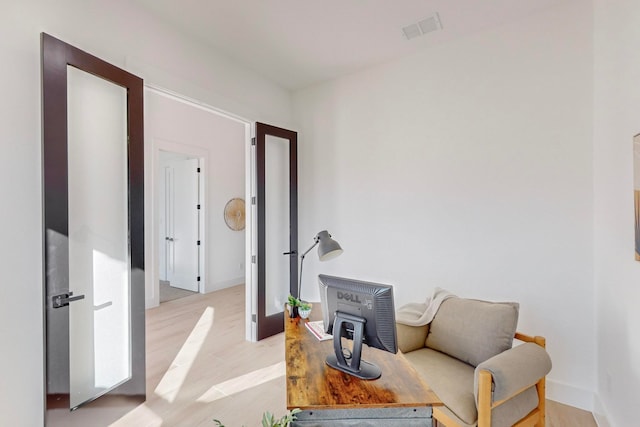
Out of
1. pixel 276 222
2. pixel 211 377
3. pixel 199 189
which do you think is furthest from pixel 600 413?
pixel 199 189

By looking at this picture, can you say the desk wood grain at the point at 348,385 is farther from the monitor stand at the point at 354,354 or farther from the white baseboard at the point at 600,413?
the white baseboard at the point at 600,413

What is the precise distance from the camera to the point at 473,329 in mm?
1919

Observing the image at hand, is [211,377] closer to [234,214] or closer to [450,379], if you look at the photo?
[450,379]

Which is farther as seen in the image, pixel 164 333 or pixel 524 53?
pixel 164 333

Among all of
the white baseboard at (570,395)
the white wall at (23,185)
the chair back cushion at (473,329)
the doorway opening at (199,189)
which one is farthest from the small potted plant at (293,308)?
the doorway opening at (199,189)

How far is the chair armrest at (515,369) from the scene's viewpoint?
4.74ft

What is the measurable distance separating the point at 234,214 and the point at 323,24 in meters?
4.39

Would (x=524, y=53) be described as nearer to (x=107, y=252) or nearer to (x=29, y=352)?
(x=107, y=252)

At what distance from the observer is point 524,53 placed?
2455 millimetres

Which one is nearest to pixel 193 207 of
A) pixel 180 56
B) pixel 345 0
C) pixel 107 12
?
pixel 180 56

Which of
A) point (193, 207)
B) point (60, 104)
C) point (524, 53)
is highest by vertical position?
point (524, 53)

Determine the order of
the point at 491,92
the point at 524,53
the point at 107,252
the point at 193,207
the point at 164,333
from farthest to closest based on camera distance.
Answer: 1. the point at 193,207
2. the point at 164,333
3. the point at 491,92
4. the point at 524,53
5. the point at 107,252

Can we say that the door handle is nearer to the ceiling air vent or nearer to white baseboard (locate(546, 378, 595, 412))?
the ceiling air vent

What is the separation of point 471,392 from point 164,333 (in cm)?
339
